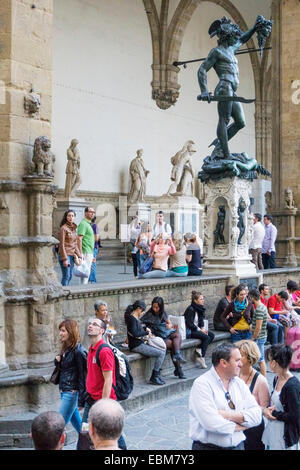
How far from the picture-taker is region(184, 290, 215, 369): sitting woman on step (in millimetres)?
8773

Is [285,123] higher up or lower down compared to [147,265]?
higher up

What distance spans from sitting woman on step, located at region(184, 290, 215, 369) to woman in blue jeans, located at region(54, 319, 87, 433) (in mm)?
3433

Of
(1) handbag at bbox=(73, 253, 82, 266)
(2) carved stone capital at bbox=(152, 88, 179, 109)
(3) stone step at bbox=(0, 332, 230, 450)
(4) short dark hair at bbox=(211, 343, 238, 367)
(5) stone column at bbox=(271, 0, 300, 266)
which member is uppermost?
(2) carved stone capital at bbox=(152, 88, 179, 109)

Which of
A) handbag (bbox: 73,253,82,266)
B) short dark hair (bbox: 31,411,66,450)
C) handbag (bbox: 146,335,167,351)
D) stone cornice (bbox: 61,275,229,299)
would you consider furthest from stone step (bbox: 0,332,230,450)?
short dark hair (bbox: 31,411,66,450)

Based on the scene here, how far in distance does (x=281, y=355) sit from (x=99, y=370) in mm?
1449

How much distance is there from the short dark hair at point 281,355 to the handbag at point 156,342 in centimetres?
313

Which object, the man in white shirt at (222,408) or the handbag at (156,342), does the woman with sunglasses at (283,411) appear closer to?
the man in white shirt at (222,408)

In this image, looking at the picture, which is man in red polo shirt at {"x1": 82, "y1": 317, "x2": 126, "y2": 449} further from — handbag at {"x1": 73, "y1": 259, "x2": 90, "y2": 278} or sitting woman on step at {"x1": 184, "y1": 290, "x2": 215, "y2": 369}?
handbag at {"x1": 73, "y1": 259, "x2": 90, "y2": 278}

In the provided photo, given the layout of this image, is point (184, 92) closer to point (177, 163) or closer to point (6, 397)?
point (177, 163)

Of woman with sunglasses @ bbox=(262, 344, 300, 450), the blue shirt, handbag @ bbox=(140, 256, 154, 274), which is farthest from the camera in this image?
the blue shirt

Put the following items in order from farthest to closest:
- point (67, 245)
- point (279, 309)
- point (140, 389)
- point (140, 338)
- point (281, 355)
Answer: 1. point (279, 309)
2. point (67, 245)
3. point (140, 338)
4. point (140, 389)
5. point (281, 355)

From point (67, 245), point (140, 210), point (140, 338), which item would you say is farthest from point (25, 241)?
point (140, 210)

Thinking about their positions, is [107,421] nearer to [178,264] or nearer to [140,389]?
[140,389]

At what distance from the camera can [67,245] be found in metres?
9.26
